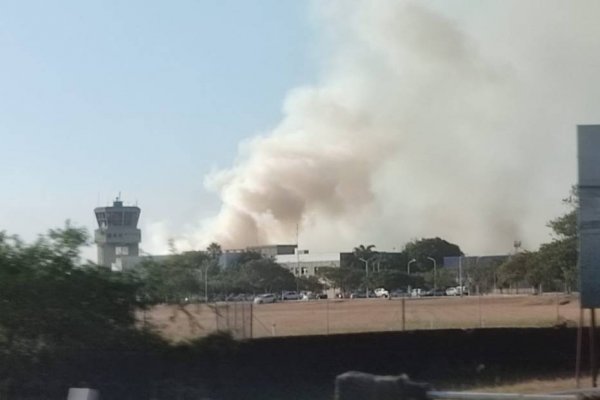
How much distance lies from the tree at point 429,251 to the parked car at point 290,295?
1205 inches

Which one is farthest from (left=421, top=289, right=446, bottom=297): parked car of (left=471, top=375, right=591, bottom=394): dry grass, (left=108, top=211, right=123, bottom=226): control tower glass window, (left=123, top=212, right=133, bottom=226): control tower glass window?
(left=471, top=375, right=591, bottom=394): dry grass

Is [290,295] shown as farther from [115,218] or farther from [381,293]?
[115,218]

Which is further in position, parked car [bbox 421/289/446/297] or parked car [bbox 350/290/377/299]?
parked car [bbox 421/289/446/297]

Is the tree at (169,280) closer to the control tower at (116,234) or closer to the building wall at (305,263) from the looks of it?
the control tower at (116,234)

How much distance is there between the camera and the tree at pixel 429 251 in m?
99.8

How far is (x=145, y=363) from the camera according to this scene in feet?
70.9

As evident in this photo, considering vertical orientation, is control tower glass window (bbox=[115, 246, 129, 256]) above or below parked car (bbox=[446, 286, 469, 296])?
above

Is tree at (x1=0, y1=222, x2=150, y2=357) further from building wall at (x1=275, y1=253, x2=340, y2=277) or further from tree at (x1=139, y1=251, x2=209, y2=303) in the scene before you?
building wall at (x1=275, y1=253, x2=340, y2=277)

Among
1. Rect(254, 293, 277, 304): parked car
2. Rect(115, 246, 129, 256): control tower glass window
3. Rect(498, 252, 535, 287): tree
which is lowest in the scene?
Rect(254, 293, 277, 304): parked car

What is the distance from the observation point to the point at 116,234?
108 ft

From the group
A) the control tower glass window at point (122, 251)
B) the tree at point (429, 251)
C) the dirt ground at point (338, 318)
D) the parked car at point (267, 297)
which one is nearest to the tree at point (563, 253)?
the dirt ground at point (338, 318)

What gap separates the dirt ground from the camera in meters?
23.9

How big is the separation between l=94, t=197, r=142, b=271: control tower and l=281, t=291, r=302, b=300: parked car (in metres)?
24.5

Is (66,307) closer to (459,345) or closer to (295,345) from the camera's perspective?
(295,345)
